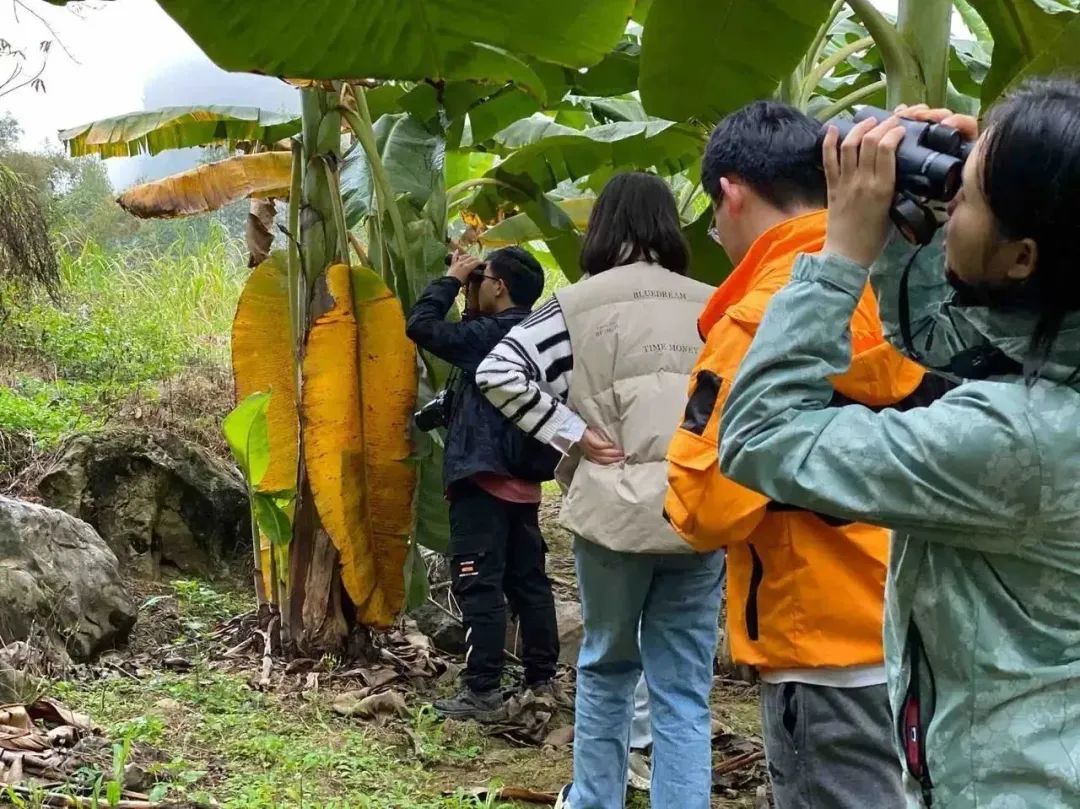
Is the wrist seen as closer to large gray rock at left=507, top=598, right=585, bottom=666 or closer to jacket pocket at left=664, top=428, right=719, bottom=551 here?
jacket pocket at left=664, top=428, right=719, bottom=551

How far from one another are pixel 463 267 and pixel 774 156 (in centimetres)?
187

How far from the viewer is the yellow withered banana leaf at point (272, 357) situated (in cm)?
352

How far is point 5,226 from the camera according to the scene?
5734 millimetres

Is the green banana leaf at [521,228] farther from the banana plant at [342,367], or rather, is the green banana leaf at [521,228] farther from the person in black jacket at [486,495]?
the person in black jacket at [486,495]

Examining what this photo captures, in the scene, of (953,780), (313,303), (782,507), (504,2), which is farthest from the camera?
(313,303)

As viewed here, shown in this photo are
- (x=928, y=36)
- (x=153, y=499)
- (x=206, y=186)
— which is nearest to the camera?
(x=928, y=36)

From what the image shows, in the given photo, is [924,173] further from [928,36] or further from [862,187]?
[928,36]

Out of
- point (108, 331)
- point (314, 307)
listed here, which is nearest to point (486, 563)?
point (314, 307)

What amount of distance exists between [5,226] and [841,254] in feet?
19.0

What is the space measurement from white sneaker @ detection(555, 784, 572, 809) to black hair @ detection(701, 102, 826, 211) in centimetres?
150

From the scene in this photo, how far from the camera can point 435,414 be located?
11.0 feet

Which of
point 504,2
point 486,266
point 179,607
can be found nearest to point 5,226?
point 179,607

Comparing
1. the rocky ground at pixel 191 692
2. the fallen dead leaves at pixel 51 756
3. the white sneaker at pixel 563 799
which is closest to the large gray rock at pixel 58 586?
the rocky ground at pixel 191 692

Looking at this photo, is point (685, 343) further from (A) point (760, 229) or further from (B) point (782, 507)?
(B) point (782, 507)
